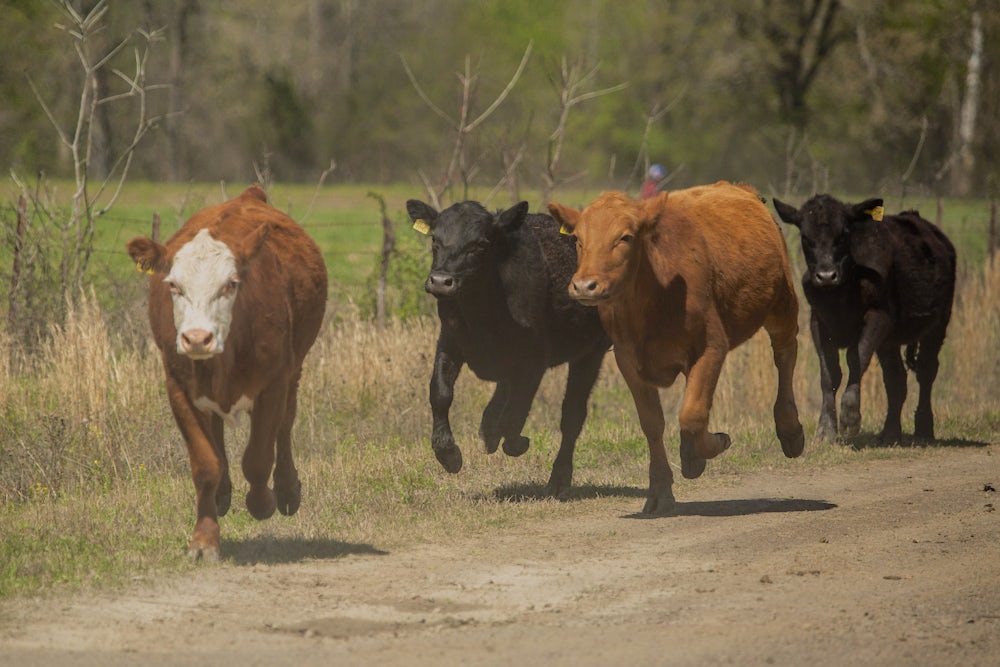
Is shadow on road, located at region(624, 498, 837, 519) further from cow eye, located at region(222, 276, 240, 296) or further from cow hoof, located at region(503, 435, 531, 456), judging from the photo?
cow eye, located at region(222, 276, 240, 296)

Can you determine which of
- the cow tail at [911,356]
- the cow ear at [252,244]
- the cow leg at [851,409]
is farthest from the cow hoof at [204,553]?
the cow tail at [911,356]

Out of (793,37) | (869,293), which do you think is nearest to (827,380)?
(869,293)

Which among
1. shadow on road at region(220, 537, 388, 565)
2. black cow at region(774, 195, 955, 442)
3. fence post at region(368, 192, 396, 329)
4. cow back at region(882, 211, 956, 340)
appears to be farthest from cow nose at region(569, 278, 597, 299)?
fence post at region(368, 192, 396, 329)

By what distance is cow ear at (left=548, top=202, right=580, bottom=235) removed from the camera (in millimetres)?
9352

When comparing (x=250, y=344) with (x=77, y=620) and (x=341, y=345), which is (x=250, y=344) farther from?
(x=341, y=345)

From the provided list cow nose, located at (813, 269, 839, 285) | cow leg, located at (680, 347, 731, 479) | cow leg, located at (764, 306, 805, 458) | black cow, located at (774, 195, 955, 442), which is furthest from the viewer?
black cow, located at (774, 195, 955, 442)

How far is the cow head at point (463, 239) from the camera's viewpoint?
31.8ft

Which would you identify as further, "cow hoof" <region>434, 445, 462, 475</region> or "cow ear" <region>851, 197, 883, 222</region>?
"cow ear" <region>851, 197, 883, 222</region>

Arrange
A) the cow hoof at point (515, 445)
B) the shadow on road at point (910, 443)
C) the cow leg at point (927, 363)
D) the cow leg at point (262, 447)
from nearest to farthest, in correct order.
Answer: the cow leg at point (262, 447) → the cow hoof at point (515, 445) → the shadow on road at point (910, 443) → the cow leg at point (927, 363)

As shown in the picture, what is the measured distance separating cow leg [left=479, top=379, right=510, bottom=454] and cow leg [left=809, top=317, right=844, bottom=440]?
362 centimetres

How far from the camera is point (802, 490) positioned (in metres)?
10.6

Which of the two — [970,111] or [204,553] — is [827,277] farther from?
[970,111]

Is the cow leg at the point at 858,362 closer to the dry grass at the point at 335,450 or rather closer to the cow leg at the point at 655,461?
the dry grass at the point at 335,450

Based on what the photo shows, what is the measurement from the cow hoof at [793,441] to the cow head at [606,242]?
220 centimetres
